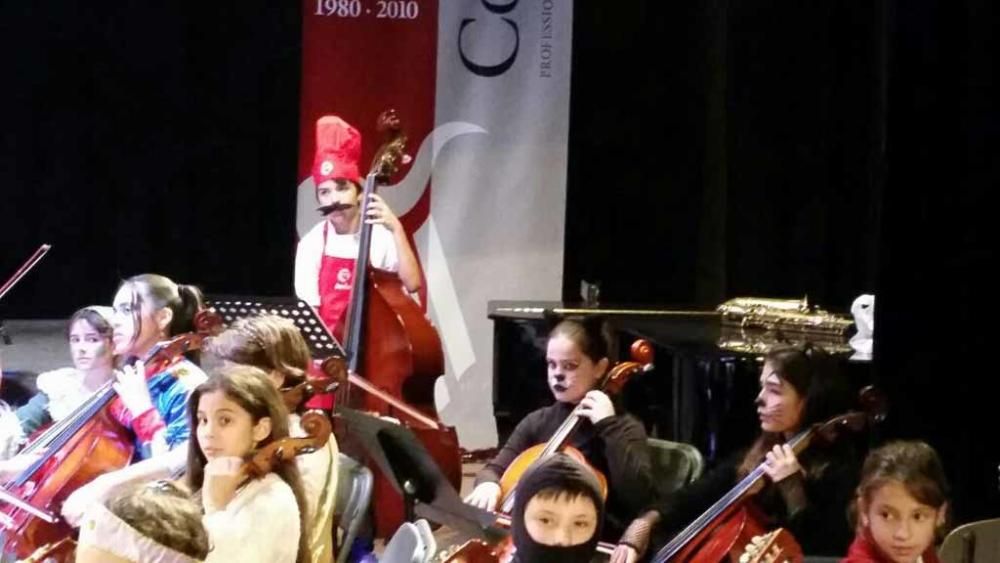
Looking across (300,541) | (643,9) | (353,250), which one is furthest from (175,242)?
(300,541)

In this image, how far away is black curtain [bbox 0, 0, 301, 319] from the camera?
18.5 feet

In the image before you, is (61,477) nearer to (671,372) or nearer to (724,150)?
(671,372)

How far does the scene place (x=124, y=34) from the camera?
5672 mm

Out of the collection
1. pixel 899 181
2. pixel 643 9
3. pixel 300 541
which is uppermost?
pixel 643 9

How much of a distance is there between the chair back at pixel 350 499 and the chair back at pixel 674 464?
27.4 inches

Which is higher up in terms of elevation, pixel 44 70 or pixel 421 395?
pixel 44 70

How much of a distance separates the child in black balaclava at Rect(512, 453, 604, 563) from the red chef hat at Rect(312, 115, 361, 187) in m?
2.74

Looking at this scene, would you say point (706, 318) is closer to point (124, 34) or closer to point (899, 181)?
point (899, 181)

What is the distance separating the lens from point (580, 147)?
231 inches

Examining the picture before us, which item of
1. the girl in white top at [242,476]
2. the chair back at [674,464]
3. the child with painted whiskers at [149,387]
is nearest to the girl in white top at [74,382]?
the child with painted whiskers at [149,387]

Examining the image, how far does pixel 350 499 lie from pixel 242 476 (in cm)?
55

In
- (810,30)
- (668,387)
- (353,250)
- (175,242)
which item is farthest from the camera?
(175,242)

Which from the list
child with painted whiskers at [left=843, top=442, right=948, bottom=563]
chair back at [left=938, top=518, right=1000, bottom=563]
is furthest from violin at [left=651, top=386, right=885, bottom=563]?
child with painted whiskers at [left=843, top=442, right=948, bottom=563]

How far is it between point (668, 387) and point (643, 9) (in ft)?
7.31
